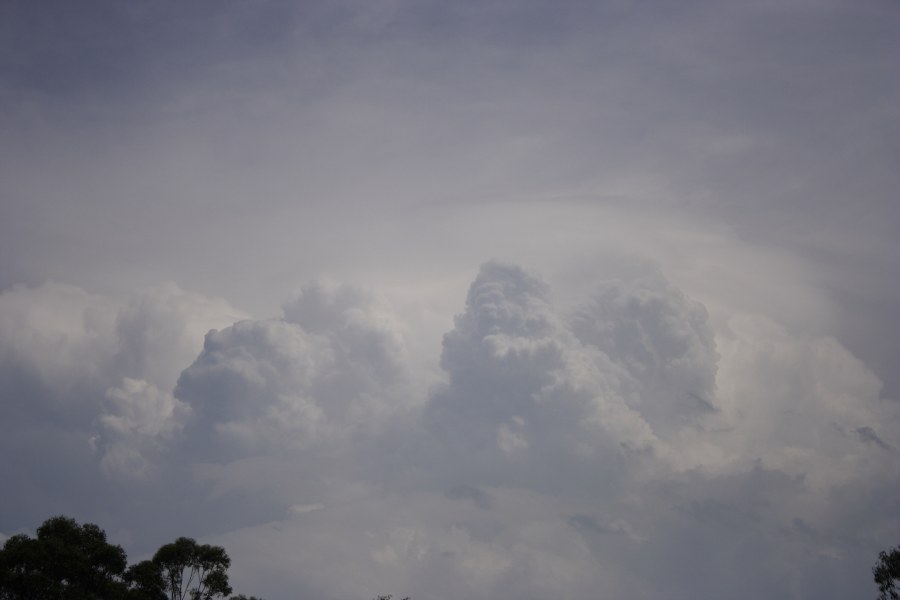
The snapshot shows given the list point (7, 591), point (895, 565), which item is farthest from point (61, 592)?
point (895, 565)

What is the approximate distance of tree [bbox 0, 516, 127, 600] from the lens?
279 ft

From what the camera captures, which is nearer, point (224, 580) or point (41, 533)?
point (41, 533)

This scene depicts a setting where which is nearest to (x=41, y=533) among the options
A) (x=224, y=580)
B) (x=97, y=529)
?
(x=97, y=529)

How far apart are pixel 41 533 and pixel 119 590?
13.0 metres

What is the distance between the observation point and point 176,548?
104 meters

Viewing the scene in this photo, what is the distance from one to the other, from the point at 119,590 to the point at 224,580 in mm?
16360

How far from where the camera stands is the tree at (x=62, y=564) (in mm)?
85125

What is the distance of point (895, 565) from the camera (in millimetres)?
96375

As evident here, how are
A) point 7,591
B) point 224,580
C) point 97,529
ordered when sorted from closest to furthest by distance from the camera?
point 7,591 → point 97,529 → point 224,580

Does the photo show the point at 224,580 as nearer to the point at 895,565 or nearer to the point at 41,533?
the point at 41,533

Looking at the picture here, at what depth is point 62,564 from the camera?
3533 inches

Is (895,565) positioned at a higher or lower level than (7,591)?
higher

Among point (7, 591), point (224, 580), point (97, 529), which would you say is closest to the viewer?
point (7, 591)

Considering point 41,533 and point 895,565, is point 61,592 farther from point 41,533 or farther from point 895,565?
point 895,565
